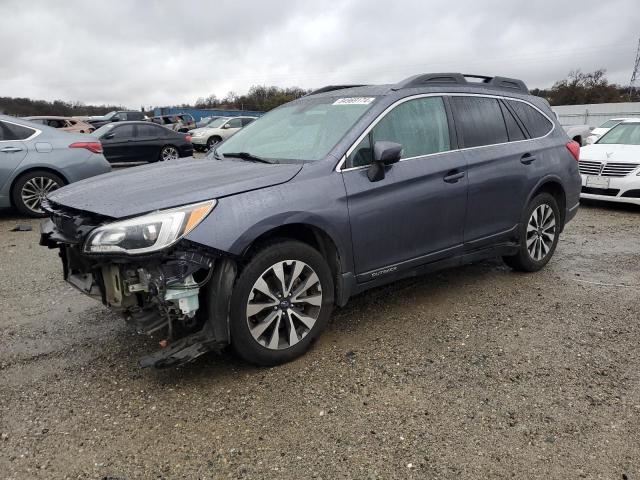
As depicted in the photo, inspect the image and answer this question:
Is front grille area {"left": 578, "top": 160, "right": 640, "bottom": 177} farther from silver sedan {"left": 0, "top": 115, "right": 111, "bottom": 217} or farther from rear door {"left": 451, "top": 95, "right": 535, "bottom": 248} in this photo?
silver sedan {"left": 0, "top": 115, "right": 111, "bottom": 217}

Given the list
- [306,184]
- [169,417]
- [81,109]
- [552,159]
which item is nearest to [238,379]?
[169,417]

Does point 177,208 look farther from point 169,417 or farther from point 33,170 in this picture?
point 33,170

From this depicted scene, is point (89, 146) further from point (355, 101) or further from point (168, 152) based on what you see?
point (168, 152)

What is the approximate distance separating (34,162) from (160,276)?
5977 mm

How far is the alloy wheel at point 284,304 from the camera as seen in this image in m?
2.98

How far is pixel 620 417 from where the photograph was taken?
2658 mm

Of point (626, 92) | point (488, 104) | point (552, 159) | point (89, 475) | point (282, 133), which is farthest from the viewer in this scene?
point (626, 92)

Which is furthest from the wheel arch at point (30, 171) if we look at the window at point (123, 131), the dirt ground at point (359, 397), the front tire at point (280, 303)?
the window at point (123, 131)

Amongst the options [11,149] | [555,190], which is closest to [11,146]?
[11,149]

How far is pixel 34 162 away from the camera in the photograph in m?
7.47

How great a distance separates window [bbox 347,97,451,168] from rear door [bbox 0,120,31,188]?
6.10m

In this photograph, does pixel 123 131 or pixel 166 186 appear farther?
pixel 123 131

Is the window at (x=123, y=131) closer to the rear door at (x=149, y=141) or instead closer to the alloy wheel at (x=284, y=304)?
the rear door at (x=149, y=141)

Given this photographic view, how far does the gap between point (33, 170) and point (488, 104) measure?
6485 millimetres
